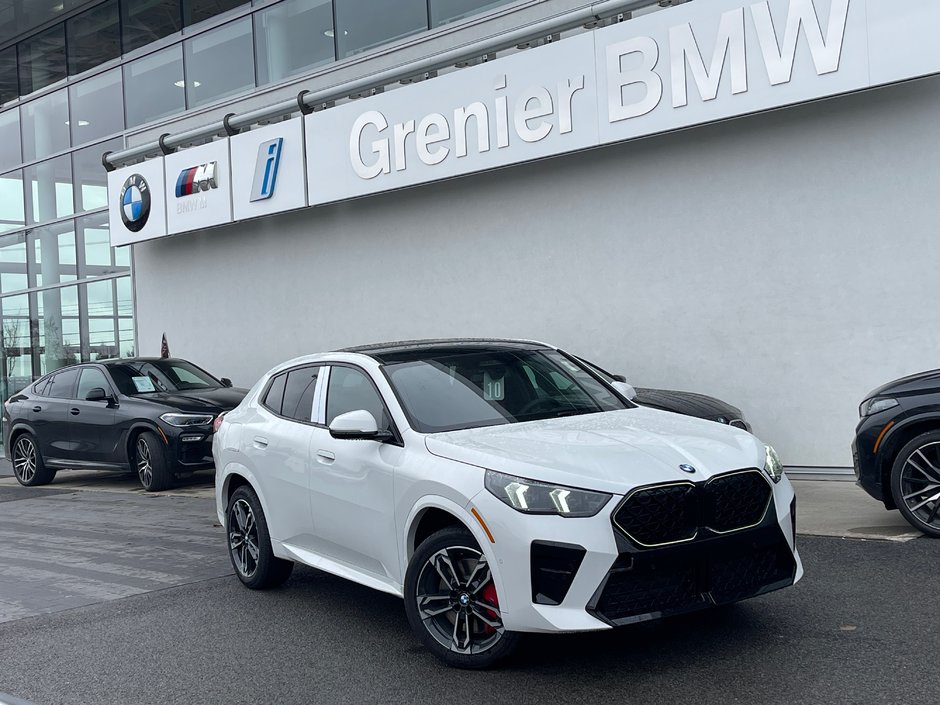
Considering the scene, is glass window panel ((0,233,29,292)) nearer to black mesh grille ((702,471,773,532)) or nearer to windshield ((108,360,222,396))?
windshield ((108,360,222,396))

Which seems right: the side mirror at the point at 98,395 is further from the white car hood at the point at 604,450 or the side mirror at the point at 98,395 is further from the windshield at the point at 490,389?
the white car hood at the point at 604,450

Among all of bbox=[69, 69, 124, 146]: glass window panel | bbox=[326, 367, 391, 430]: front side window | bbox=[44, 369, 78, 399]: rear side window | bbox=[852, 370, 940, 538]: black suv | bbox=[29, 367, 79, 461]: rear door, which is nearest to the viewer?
bbox=[326, 367, 391, 430]: front side window

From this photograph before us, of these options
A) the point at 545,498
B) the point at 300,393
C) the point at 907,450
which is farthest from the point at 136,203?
the point at 545,498

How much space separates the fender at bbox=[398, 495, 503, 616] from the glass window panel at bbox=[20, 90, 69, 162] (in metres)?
18.7

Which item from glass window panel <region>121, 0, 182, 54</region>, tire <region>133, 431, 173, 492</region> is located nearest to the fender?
tire <region>133, 431, 173, 492</region>

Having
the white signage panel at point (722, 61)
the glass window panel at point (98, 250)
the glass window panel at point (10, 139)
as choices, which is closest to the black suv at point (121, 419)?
the glass window panel at point (98, 250)

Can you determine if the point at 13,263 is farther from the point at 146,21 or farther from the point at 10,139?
the point at 146,21

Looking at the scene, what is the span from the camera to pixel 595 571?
4520 millimetres

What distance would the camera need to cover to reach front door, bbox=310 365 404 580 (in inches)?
218

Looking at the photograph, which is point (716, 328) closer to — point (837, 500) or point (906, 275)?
point (906, 275)

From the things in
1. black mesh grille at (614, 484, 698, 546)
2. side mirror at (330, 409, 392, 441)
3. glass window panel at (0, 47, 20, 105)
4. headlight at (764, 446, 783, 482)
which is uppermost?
glass window panel at (0, 47, 20, 105)

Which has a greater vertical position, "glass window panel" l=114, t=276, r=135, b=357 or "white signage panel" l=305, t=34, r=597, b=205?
"white signage panel" l=305, t=34, r=597, b=205

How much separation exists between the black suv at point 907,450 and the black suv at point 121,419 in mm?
8568

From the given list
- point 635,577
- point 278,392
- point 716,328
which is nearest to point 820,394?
point 716,328
